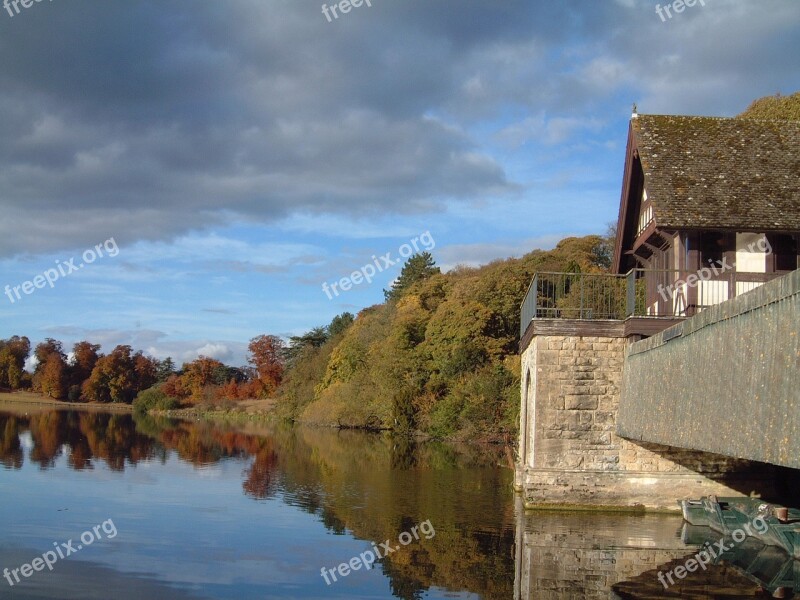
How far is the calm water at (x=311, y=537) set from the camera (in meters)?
12.2

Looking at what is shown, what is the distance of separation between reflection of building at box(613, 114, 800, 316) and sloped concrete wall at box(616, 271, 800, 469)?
280 cm

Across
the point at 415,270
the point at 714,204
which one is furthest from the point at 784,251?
the point at 415,270

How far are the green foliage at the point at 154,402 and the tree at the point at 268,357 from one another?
9.14m

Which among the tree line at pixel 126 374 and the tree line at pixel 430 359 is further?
the tree line at pixel 126 374

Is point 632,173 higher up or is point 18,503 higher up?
point 632,173

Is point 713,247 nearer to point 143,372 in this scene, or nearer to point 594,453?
point 594,453

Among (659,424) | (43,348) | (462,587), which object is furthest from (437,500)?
(43,348)

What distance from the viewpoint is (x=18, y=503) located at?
1905cm

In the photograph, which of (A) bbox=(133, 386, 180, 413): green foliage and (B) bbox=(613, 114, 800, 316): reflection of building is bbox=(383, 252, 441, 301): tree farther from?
(B) bbox=(613, 114, 800, 316): reflection of building

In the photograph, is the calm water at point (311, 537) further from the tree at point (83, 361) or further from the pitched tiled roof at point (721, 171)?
the tree at point (83, 361)

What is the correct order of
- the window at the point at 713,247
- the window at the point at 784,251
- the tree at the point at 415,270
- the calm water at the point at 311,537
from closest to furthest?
the calm water at the point at 311,537 < the window at the point at 784,251 < the window at the point at 713,247 < the tree at the point at 415,270

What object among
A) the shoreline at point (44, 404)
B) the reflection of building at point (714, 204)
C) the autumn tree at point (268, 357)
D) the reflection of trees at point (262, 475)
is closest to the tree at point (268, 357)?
the autumn tree at point (268, 357)

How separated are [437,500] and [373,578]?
25.8ft

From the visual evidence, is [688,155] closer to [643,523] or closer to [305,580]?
[643,523]
